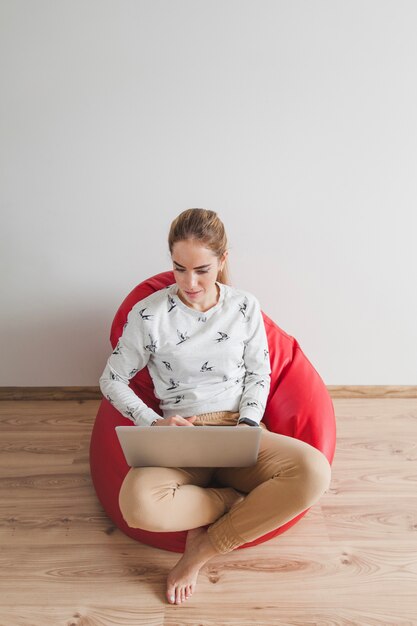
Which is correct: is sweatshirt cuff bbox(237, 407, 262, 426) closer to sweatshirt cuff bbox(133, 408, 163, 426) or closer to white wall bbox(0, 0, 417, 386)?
sweatshirt cuff bbox(133, 408, 163, 426)

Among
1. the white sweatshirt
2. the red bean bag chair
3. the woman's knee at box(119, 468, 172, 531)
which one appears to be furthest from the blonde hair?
the woman's knee at box(119, 468, 172, 531)

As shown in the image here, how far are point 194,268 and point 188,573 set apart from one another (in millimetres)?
880

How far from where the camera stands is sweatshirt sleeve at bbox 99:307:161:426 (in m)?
→ 1.61

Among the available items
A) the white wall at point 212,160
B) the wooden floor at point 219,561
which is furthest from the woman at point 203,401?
the white wall at point 212,160

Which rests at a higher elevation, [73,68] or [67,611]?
[73,68]

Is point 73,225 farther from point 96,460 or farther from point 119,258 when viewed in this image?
point 96,460

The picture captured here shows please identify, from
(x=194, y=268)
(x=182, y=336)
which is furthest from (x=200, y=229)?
(x=182, y=336)

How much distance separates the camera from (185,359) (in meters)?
1.63

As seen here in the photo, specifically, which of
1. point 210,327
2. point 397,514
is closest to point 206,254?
point 210,327

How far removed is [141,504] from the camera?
141cm

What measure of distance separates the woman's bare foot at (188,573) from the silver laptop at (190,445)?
0.80ft

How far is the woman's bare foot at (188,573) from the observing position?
1.46 meters

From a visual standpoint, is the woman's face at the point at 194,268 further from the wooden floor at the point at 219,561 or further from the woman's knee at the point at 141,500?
the wooden floor at the point at 219,561

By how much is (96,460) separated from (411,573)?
1.07 metres
